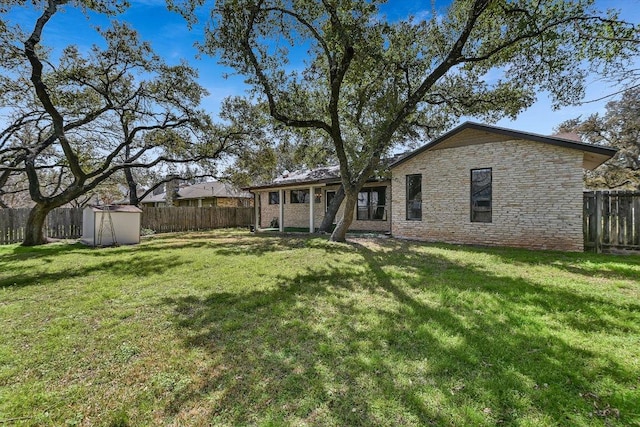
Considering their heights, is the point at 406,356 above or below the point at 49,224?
below

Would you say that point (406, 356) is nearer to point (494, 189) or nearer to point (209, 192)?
point (494, 189)

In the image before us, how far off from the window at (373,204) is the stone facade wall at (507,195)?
9.28 feet

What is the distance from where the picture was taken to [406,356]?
2.93m

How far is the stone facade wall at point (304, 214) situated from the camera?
571 inches

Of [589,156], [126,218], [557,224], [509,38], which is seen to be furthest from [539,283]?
[126,218]

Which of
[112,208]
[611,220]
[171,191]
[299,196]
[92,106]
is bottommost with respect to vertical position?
[611,220]

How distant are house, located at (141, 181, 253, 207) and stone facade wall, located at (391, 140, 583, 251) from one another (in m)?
17.6

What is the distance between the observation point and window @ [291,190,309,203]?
17938 mm

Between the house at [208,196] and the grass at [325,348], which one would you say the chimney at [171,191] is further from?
the grass at [325,348]

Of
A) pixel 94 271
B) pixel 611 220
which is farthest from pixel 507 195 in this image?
pixel 94 271

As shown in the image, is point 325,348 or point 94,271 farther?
point 94,271

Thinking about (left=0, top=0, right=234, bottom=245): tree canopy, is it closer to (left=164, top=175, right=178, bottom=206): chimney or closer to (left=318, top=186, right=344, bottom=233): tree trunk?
(left=318, top=186, right=344, bottom=233): tree trunk

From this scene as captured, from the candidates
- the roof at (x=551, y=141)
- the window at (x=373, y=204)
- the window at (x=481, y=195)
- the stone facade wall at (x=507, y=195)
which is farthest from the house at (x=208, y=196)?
the window at (x=481, y=195)

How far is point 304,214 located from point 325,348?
14.9 metres
